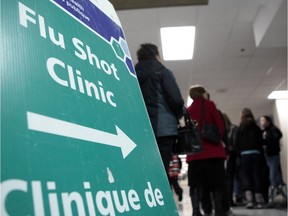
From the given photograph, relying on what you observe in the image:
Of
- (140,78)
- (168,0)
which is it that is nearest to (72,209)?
(140,78)

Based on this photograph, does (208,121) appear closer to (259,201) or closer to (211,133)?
(211,133)

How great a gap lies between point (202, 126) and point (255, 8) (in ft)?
7.15

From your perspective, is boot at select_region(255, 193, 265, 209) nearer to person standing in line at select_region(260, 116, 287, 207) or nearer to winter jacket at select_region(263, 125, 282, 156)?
person standing in line at select_region(260, 116, 287, 207)

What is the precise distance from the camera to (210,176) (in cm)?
225

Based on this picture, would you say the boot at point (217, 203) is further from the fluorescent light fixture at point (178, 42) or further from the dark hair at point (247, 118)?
the fluorescent light fixture at point (178, 42)

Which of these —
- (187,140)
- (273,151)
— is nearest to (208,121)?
(187,140)

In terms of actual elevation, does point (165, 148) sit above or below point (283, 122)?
below

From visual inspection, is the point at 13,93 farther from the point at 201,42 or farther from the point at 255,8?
the point at 201,42

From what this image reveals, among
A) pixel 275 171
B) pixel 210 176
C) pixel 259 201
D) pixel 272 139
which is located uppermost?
pixel 272 139

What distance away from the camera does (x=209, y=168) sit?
2.25m

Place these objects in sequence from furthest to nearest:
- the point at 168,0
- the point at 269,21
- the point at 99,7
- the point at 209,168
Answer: the point at 269,21
the point at 168,0
the point at 209,168
the point at 99,7

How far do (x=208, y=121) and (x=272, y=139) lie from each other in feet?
6.94

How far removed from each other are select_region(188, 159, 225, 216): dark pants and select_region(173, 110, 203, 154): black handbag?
1.54 feet

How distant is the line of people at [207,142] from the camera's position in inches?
64.0
